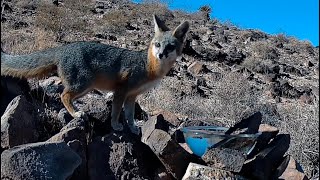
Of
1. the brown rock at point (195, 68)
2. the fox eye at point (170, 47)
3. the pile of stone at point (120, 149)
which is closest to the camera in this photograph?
the pile of stone at point (120, 149)

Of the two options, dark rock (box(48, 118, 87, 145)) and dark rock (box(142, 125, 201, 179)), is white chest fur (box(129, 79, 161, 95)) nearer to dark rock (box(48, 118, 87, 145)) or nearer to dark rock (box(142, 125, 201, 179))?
dark rock (box(142, 125, 201, 179))

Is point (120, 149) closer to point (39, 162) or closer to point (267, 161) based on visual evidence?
point (39, 162)

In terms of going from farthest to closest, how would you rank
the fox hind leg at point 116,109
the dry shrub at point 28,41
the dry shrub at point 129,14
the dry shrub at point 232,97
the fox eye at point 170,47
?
1. the dry shrub at point 129,14
2. the dry shrub at point 28,41
3. the dry shrub at point 232,97
4. the fox eye at point 170,47
5. the fox hind leg at point 116,109

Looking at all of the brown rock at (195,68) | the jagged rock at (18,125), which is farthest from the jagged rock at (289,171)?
the brown rock at (195,68)

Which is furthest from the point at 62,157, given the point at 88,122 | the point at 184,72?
the point at 184,72

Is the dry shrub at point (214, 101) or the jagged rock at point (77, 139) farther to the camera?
the dry shrub at point (214, 101)

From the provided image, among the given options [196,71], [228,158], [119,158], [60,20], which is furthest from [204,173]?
[60,20]

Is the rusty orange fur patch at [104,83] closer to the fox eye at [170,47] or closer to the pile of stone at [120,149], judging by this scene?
the pile of stone at [120,149]
